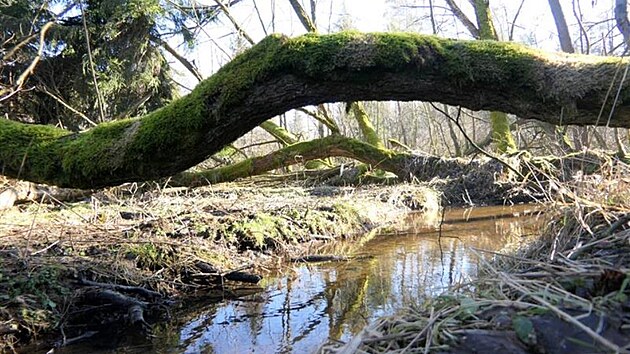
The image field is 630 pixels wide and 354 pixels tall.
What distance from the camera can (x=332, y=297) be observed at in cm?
411

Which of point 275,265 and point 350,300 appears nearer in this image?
point 350,300

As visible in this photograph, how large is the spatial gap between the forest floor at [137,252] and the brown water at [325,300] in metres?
0.40

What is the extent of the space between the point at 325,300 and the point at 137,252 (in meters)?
1.90

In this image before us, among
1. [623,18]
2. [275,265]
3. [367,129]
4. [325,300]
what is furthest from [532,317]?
[367,129]

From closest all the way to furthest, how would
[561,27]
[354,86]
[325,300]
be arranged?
[354,86], [325,300], [561,27]

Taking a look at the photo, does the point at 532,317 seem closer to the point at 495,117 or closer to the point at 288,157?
the point at 288,157

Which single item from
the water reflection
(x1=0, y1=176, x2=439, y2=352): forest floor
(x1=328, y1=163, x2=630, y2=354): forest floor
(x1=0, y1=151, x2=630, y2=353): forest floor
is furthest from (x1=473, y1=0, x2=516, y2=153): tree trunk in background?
(x1=328, y1=163, x2=630, y2=354): forest floor

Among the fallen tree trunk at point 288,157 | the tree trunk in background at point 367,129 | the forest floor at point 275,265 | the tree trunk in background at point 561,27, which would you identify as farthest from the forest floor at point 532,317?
the tree trunk in background at point 561,27

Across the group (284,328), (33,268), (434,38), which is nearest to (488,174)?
(434,38)

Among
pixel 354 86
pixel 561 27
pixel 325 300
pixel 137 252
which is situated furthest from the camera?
pixel 561 27

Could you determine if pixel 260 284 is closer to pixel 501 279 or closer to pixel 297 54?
pixel 297 54

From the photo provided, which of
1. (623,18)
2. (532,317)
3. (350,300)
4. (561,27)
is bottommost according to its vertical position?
(350,300)

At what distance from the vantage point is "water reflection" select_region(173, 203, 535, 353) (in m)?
3.20

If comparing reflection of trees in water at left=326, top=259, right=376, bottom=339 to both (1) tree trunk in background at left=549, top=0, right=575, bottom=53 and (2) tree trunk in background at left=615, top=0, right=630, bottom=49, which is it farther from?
(1) tree trunk in background at left=549, top=0, right=575, bottom=53
